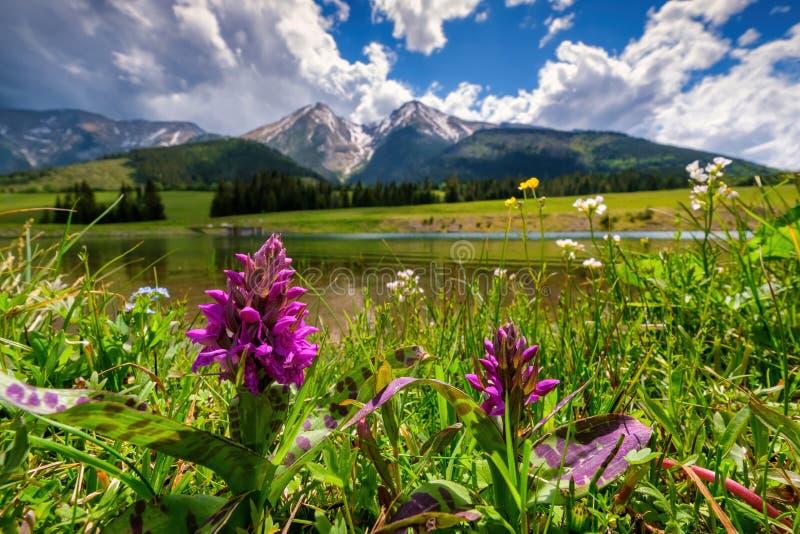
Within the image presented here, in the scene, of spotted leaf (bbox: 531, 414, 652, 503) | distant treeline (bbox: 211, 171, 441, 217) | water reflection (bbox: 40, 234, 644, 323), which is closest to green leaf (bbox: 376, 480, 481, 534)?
spotted leaf (bbox: 531, 414, 652, 503)

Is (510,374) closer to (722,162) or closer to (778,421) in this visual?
(778,421)

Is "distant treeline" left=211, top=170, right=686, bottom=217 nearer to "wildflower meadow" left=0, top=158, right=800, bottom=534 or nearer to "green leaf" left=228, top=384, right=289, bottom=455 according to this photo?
"wildflower meadow" left=0, top=158, right=800, bottom=534

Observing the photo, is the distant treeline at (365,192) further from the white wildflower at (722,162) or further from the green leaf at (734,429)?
the green leaf at (734,429)

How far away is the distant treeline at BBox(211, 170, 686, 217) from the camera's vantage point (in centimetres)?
10350

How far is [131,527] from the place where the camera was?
3.26 ft

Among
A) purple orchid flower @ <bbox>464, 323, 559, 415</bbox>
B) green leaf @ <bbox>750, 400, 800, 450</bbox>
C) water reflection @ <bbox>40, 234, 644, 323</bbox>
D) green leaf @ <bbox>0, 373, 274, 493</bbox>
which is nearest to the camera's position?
green leaf @ <bbox>0, 373, 274, 493</bbox>

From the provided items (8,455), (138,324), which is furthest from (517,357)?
(138,324)

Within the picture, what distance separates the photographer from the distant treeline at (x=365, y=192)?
104m

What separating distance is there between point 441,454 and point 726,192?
11.3 ft

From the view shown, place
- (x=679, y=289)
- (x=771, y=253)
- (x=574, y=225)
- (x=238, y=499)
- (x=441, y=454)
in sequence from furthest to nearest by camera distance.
→ (x=574, y=225)
(x=679, y=289)
(x=771, y=253)
(x=441, y=454)
(x=238, y=499)

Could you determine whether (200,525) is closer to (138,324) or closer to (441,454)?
(441,454)

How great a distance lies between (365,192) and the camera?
11456cm

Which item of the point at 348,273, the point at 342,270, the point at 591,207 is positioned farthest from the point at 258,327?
the point at 342,270

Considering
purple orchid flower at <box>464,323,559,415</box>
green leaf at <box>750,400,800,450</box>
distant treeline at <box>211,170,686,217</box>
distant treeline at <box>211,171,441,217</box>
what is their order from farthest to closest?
distant treeline at <box>211,170,686,217</box>
distant treeline at <box>211,171,441,217</box>
green leaf at <box>750,400,800,450</box>
purple orchid flower at <box>464,323,559,415</box>
